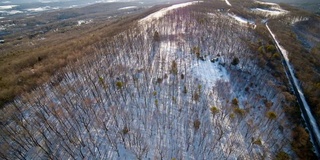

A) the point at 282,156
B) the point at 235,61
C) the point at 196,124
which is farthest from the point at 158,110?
the point at 235,61

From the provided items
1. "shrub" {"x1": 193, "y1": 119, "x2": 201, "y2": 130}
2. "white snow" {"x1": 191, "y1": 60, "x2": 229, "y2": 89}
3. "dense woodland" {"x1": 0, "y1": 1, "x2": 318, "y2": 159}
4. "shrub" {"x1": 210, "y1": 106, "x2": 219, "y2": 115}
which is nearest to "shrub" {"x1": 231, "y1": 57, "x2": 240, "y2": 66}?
"dense woodland" {"x1": 0, "y1": 1, "x2": 318, "y2": 159}

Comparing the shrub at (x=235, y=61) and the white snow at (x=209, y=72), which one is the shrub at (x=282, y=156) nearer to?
the white snow at (x=209, y=72)

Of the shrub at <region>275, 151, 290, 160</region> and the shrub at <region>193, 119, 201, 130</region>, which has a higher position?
the shrub at <region>193, 119, 201, 130</region>

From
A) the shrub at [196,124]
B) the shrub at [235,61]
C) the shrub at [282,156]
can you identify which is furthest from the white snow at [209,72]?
the shrub at [282,156]

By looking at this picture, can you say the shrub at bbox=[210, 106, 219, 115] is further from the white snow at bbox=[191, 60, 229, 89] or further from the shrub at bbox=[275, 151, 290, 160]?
the shrub at bbox=[275, 151, 290, 160]

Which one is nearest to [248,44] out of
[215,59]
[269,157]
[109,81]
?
[215,59]

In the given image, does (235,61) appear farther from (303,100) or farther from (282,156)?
(282,156)

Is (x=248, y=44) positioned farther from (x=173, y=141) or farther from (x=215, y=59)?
(x=173, y=141)

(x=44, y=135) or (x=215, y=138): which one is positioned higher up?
(x=44, y=135)
